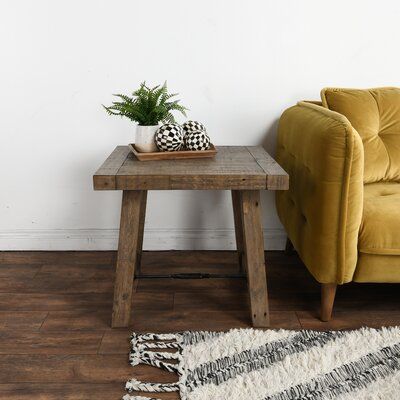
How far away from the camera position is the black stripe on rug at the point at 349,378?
1178mm

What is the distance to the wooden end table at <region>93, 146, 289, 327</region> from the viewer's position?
1.32 m

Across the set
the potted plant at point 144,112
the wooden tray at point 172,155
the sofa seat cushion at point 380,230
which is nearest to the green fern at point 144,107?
the potted plant at point 144,112

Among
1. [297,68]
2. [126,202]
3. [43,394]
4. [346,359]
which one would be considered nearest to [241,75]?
[297,68]

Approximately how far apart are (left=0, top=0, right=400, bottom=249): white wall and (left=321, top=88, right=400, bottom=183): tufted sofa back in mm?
223

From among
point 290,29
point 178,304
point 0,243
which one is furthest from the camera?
point 0,243

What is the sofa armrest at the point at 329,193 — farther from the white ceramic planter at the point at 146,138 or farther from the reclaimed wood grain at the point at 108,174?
the reclaimed wood grain at the point at 108,174

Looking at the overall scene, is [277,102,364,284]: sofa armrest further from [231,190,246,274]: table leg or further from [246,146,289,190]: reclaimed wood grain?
[231,190,246,274]: table leg

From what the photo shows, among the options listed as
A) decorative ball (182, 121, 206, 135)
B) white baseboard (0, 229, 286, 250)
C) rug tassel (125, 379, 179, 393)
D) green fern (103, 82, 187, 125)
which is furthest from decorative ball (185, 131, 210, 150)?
rug tassel (125, 379, 179, 393)

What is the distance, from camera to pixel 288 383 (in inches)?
47.8

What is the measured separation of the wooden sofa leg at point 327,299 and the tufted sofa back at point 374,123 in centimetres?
45

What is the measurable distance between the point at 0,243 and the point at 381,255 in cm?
158

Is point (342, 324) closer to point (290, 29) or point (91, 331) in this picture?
point (91, 331)

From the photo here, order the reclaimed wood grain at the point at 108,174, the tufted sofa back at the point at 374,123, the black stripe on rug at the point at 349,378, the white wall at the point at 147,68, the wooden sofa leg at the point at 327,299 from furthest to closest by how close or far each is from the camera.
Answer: the white wall at the point at 147,68 < the tufted sofa back at the point at 374,123 < the wooden sofa leg at the point at 327,299 < the reclaimed wood grain at the point at 108,174 < the black stripe on rug at the point at 349,378

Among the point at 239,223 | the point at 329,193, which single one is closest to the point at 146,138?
the point at 239,223
